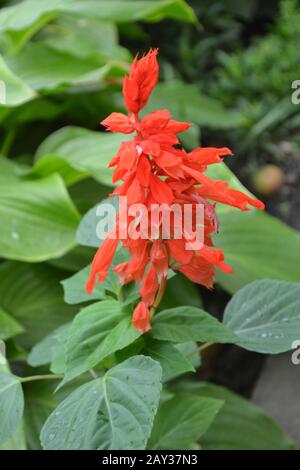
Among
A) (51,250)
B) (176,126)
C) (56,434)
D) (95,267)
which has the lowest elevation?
(51,250)

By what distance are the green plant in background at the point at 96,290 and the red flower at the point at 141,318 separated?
0.04 feet

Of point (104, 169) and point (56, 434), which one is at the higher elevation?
point (56, 434)

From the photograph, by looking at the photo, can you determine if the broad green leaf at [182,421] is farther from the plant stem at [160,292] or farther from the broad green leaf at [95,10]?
the broad green leaf at [95,10]

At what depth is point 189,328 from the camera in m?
0.99

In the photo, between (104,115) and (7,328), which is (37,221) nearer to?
(7,328)

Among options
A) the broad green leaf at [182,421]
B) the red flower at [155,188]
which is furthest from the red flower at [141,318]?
the broad green leaf at [182,421]

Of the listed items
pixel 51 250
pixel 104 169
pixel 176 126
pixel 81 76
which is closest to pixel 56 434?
pixel 176 126

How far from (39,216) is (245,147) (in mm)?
969

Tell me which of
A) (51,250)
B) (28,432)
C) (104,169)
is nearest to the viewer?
(28,432)

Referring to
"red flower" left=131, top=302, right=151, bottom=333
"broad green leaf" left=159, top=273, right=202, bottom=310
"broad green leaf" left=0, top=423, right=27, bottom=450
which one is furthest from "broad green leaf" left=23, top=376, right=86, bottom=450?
"red flower" left=131, top=302, right=151, bottom=333

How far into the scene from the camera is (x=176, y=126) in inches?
34.8

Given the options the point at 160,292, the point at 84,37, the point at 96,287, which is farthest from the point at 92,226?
the point at 84,37

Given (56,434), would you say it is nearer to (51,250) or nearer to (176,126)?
(176,126)

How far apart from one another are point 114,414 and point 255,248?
975 millimetres
